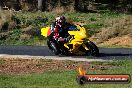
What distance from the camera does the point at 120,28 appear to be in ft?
88.0

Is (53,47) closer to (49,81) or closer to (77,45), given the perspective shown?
(77,45)

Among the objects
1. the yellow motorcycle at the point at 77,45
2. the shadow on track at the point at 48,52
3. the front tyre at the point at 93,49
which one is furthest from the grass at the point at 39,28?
the front tyre at the point at 93,49

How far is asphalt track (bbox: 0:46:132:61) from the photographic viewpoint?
61.3 feet

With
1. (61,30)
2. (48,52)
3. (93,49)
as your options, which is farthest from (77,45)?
(48,52)

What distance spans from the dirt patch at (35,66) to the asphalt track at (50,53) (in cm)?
151

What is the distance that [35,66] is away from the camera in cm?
1580

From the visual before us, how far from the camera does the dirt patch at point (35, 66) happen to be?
14.9m

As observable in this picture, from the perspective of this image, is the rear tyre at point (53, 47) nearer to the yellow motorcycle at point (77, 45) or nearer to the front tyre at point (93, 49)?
the yellow motorcycle at point (77, 45)

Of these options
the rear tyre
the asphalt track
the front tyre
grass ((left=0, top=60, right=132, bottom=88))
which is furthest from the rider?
grass ((left=0, top=60, right=132, bottom=88))

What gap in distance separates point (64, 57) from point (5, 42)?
729 cm

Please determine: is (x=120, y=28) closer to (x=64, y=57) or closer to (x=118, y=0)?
(x=64, y=57)

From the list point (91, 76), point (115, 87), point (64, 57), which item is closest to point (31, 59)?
point (64, 57)

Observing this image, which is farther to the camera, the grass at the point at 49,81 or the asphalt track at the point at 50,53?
the asphalt track at the point at 50,53

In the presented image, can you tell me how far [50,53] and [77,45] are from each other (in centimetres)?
150
